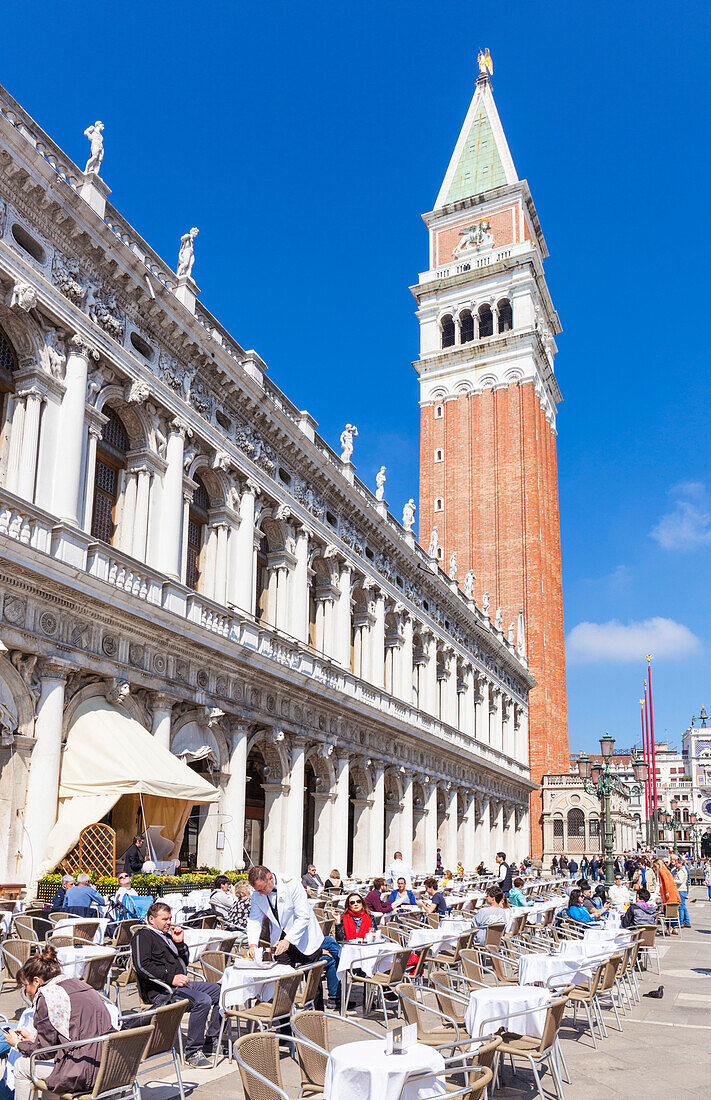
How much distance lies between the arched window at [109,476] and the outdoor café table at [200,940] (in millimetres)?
10335

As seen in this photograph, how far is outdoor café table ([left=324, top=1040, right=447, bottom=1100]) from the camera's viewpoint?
18.2 ft

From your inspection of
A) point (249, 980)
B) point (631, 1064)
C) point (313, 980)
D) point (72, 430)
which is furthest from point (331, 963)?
point (72, 430)

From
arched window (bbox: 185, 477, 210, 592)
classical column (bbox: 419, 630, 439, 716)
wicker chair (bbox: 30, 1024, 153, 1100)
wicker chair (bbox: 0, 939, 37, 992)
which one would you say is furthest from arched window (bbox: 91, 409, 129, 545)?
classical column (bbox: 419, 630, 439, 716)

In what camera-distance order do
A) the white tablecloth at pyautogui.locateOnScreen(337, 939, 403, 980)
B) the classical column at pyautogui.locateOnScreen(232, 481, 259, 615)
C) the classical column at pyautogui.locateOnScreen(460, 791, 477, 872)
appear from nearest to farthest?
the white tablecloth at pyautogui.locateOnScreen(337, 939, 403, 980), the classical column at pyautogui.locateOnScreen(232, 481, 259, 615), the classical column at pyautogui.locateOnScreen(460, 791, 477, 872)

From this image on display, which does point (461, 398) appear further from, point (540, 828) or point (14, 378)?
point (14, 378)

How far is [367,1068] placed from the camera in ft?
18.4

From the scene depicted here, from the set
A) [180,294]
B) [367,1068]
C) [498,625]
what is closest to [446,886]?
[180,294]

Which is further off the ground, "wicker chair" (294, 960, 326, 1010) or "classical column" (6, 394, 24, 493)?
"classical column" (6, 394, 24, 493)

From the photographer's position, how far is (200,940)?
10602 mm

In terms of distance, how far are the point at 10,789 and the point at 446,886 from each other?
42.6ft

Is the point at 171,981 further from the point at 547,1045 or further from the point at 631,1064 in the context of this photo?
the point at 631,1064

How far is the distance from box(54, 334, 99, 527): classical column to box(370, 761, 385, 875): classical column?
16.7 metres

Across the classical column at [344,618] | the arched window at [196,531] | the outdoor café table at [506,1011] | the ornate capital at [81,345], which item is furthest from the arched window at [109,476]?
the outdoor café table at [506,1011]

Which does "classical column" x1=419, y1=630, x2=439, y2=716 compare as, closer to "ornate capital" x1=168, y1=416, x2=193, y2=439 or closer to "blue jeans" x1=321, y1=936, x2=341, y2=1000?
"ornate capital" x1=168, y1=416, x2=193, y2=439
